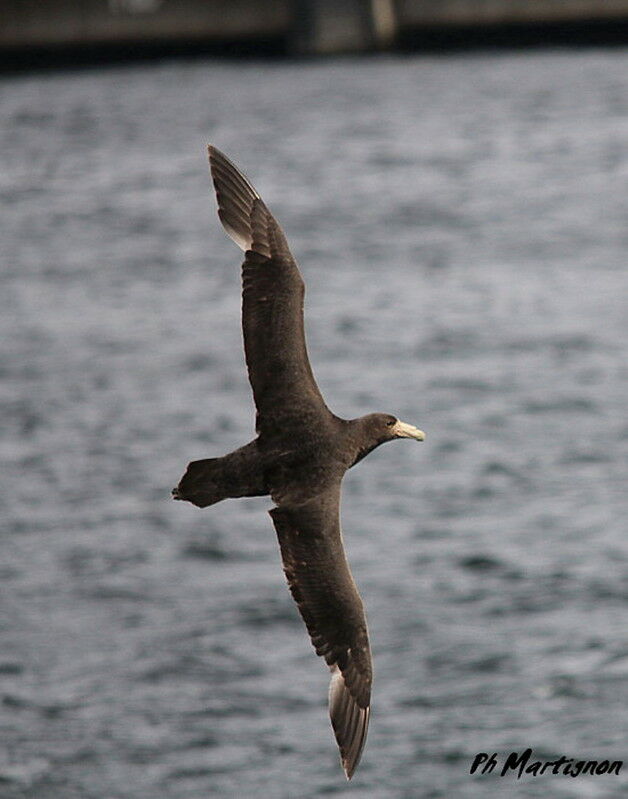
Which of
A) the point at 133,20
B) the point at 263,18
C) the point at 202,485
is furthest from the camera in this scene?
the point at 263,18

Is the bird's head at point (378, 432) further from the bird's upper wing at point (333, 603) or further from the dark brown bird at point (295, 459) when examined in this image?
the bird's upper wing at point (333, 603)

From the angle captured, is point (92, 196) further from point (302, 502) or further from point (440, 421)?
point (302, 502)

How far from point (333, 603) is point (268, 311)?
1541 millimetres

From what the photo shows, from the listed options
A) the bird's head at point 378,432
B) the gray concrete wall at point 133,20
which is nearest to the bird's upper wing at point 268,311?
the bird's head at point 378,432

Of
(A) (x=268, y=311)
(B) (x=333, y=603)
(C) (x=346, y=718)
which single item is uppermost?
(A) (x=268, y=311)

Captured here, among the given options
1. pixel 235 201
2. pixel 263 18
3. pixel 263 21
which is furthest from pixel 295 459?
pixel 263 21

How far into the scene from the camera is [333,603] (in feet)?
29.2

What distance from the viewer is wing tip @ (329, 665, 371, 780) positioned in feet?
29.1

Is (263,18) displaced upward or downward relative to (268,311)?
downward

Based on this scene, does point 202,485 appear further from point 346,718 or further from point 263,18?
point 263,18

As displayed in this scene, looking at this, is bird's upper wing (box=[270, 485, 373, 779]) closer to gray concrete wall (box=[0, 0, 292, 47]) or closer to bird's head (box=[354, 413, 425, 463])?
bird's head (box=[354, 413, 425, 463])

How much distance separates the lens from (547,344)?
59438 mm

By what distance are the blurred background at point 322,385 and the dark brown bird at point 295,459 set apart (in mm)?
23154

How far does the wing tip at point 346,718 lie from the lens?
8.86 metres
